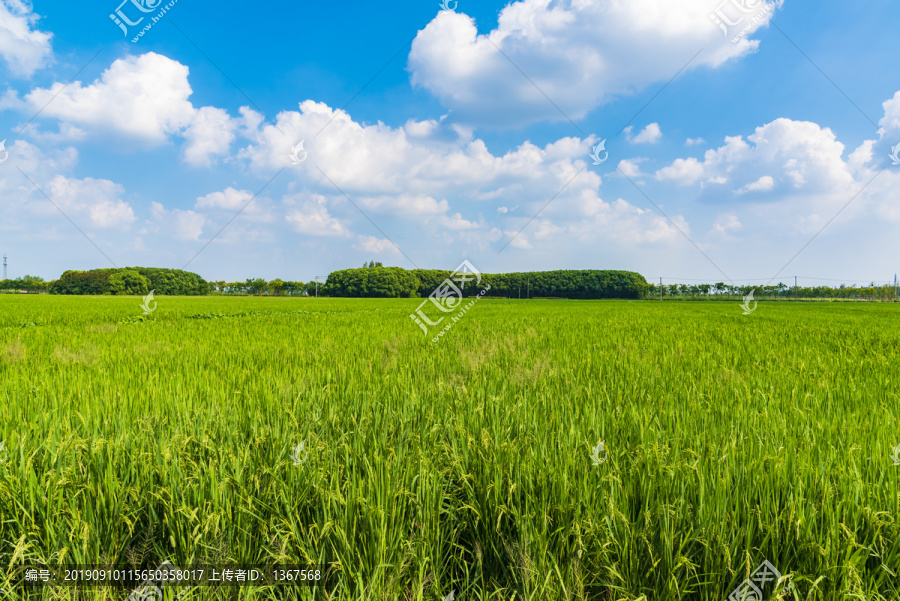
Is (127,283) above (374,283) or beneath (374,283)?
beneath

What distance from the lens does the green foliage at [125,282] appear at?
70875mm

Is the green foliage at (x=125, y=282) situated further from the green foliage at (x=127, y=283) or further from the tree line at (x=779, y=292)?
the tree line at (x=779, y=292)

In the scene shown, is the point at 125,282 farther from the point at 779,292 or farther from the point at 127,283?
the point at 779,292

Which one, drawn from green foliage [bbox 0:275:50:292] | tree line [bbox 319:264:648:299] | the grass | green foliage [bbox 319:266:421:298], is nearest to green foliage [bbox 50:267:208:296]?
green foliage [bbox 0:275:50:292]

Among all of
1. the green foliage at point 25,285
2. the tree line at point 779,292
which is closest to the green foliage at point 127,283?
the green foliage at point 25,285

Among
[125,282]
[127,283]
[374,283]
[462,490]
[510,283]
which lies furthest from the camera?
[510,283]

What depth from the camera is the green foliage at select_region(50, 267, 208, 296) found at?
70875 mm

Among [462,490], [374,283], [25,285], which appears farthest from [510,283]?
[25,285]

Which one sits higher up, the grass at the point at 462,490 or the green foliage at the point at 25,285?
the green foliage at the point at 25,285

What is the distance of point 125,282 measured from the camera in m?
70.8

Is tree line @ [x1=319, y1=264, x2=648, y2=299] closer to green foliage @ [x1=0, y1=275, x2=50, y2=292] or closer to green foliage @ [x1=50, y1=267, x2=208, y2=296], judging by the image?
green foliage @ [x1=50, y1=267, x2=208, y2=296]

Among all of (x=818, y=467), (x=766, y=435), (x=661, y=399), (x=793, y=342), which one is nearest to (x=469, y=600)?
(x=818, y=467)

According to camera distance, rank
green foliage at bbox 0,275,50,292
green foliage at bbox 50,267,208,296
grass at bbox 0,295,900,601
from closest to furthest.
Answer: grass at bbox 0,295,900,601 < green foliage at bbox 50,267,208,296 < green foliage at bbox 0,275,50,292

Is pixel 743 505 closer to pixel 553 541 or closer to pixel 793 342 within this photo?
pixel 553 541
